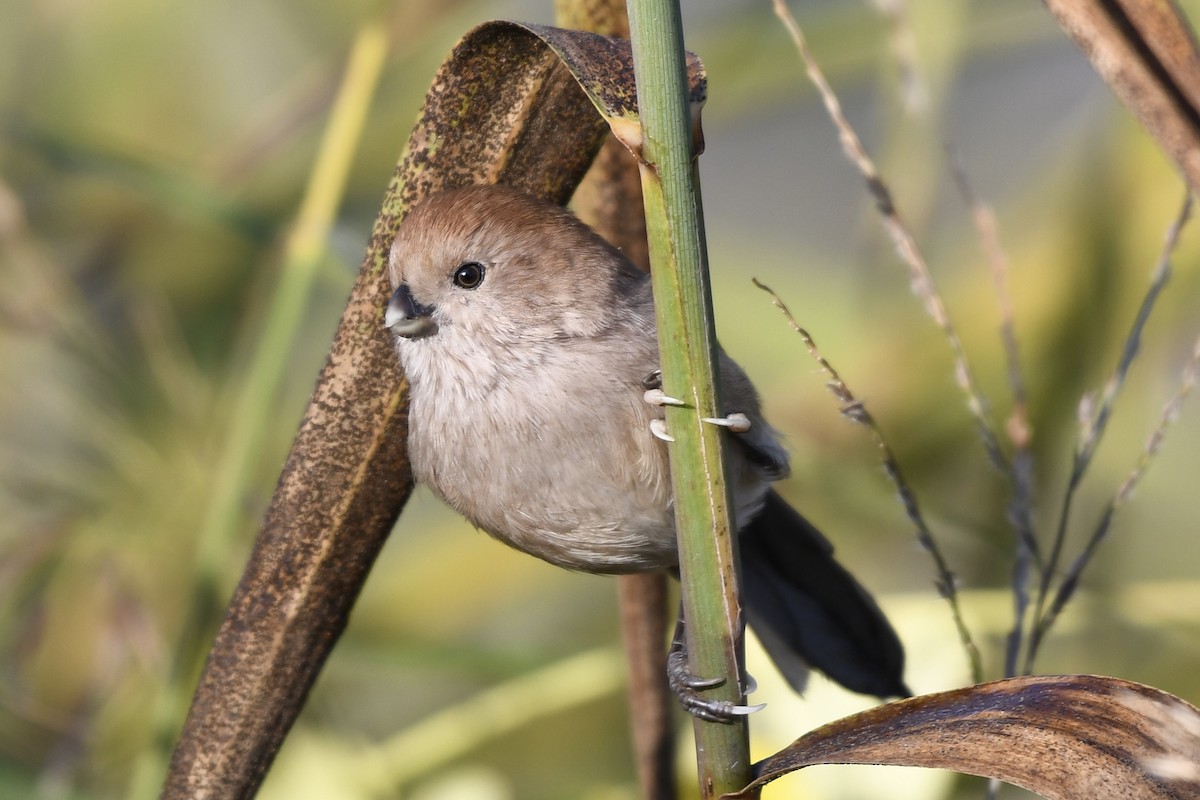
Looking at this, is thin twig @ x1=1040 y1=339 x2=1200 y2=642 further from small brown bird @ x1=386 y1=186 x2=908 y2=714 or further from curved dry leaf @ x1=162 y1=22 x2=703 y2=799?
curved dry leaf @ x1=162 y1=22 x2=703 y2=799

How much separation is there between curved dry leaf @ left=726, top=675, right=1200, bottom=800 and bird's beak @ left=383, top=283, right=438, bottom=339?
1.77ft

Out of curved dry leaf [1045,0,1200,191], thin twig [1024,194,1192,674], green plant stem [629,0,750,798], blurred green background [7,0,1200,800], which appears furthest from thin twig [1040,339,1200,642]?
blurred green background [7,0,1200,800]

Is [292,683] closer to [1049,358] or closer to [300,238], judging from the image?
[300,238]

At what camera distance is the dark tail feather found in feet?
4.58

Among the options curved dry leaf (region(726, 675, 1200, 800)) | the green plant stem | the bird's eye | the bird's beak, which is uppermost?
the bird's eye

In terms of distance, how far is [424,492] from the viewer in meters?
2.12

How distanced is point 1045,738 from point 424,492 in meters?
1.47

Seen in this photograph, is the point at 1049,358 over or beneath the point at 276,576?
over

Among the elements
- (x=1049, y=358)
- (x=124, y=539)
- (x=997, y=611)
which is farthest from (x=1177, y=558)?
(x=124, y=539)

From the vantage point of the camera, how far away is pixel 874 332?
205 centimetres

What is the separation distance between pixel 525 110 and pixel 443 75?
78 mm

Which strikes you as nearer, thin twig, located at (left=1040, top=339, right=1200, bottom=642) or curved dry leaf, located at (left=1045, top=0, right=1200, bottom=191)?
curved dry leaf, located at (left=1045, top=0, right=1200, bottom=191)

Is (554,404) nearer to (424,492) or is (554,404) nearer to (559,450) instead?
(559,450)

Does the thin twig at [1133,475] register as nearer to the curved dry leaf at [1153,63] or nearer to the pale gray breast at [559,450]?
the curved dry leaf at [1153,63]
